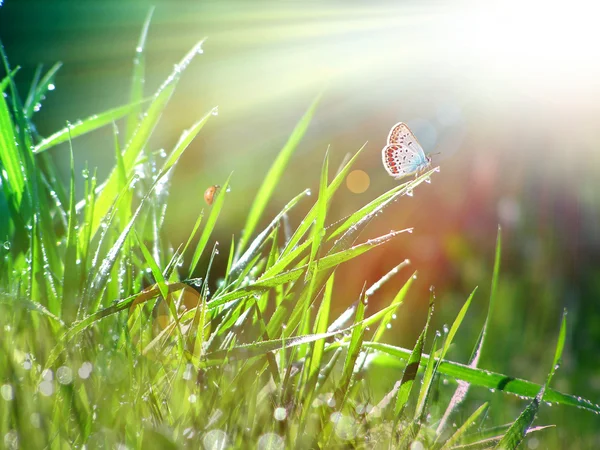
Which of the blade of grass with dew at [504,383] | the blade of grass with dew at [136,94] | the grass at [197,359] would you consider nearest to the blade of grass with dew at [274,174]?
the grass at [197,359]

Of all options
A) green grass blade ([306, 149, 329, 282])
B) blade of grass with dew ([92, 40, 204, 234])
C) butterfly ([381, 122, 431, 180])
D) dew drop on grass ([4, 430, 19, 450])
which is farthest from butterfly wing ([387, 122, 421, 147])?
dew drop on grass ([4, 430, 19, 450])

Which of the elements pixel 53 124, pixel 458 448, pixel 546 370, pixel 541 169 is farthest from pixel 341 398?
pixel 541 169

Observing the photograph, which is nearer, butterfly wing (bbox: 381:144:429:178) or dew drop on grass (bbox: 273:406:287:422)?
dew drop on grass (bbox: 273:406:287:422)

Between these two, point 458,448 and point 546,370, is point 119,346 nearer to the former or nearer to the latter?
point 458,448

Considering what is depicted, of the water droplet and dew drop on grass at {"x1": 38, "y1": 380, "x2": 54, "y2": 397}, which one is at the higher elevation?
the water droplet

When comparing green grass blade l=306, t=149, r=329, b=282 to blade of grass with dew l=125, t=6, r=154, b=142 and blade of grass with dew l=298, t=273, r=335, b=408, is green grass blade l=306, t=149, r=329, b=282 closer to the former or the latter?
blade of grass with dew l=298, t=273, r=335, b=408

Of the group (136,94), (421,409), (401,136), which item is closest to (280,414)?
(421,409)
